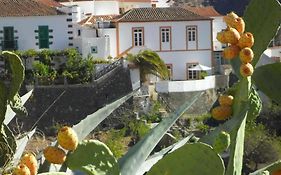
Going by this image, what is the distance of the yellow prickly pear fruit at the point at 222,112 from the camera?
270 cm

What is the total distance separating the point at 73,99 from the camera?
2938cm

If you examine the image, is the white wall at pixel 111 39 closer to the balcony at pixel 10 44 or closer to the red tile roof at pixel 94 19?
the red tile roof at pixel 94 19

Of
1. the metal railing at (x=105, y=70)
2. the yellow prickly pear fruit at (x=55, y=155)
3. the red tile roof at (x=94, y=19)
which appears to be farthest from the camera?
the red tile roof at (x=94, y=19)

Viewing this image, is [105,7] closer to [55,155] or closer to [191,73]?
[191,73]

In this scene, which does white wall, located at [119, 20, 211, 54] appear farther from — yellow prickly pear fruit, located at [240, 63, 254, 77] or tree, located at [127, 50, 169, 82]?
yellow prickly pear fruit, located at [240, 63, 254, 77]

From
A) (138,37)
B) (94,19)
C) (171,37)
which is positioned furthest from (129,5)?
(138,37)

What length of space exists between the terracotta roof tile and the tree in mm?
1980

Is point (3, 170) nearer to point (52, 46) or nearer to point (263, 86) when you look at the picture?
point (263, 86)

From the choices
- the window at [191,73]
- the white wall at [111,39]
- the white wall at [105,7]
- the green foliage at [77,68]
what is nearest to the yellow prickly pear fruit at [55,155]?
the green foliage at [77,68]

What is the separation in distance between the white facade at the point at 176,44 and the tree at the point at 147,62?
4.72 ft

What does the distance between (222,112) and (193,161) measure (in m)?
0.40

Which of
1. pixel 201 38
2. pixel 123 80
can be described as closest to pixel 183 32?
pixel 201 38

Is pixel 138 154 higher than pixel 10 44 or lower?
higher

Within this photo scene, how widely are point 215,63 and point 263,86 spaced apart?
97.0ft
